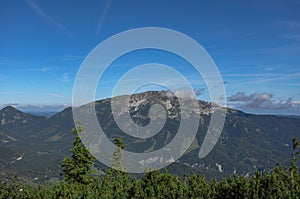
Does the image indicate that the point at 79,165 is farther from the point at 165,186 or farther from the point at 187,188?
the point at 187,188

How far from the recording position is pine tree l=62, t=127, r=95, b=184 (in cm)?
6277

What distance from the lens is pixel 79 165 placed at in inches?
2509

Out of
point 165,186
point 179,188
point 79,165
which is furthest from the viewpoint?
point 79,165

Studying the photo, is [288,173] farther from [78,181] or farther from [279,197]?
[78,181]

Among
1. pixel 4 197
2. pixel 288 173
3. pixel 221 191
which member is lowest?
pixel 4 197

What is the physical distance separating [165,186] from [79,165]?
60.4 feet

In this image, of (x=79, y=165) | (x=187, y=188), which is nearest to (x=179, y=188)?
(x=187, y=188)

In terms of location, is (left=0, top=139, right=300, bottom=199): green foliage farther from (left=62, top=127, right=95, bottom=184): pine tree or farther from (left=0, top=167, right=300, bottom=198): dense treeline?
(left=62, top=127, right=95, bottom=184): pine tree

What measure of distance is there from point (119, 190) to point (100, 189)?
12.1 feet

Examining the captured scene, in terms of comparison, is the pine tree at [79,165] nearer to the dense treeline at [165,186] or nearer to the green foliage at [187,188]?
the dense treeline at [165,186]

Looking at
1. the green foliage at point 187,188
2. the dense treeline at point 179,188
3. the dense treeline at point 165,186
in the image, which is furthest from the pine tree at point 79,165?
the dense treeline at point 179,188

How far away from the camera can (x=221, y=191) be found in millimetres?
53375

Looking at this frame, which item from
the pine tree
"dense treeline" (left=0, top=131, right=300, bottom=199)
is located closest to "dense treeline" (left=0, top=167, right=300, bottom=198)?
"dense treeline" (left=0, top=131, right=300, bottom=199)

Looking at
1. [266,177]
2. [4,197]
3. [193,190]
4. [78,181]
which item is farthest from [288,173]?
[4,197]
